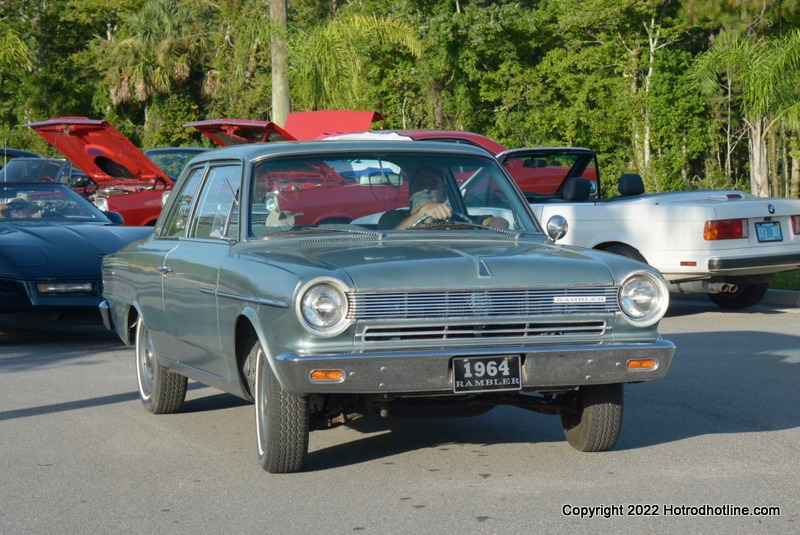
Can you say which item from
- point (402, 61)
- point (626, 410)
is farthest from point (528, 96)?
point (626, 410)

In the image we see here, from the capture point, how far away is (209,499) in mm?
5656

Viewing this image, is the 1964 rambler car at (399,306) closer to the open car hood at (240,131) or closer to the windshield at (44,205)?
the windshield at (44,205)

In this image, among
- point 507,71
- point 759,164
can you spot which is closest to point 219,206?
point 759,164

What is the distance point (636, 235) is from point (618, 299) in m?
6.76

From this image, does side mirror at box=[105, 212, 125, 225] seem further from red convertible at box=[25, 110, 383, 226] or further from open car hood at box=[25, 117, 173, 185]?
open car hood at box=[25, 117, 173, 185]

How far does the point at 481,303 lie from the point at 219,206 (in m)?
2.09

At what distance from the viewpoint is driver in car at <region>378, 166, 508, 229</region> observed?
6.87 metres

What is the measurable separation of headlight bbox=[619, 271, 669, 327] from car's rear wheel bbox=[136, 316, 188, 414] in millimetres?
3143

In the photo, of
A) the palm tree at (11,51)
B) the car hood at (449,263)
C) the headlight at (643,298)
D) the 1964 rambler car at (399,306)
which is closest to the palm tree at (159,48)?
the palm tree at (11,51)

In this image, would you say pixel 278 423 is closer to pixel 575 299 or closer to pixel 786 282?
pixel 575 299

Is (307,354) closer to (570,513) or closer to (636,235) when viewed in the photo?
(570,513)

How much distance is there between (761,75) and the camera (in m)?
23.9

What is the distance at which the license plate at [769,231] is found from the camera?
40.1 ft

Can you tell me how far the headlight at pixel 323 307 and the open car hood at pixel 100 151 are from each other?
43.6 feet
